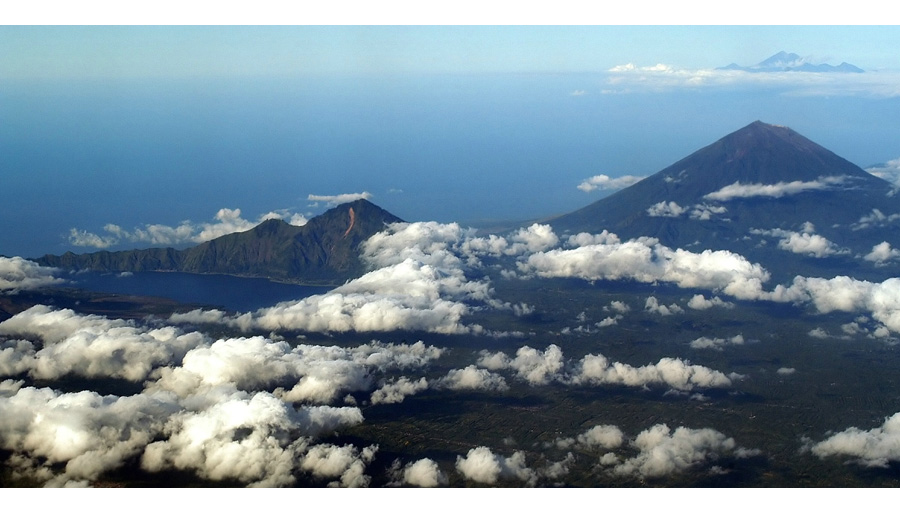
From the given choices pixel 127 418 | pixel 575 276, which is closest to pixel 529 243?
pixel 575 276

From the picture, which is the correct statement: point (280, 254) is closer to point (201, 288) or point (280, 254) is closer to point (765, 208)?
point (201, 288)

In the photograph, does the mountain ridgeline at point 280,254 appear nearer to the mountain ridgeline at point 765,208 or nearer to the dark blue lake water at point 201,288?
the dark blue lake water at point 201,288

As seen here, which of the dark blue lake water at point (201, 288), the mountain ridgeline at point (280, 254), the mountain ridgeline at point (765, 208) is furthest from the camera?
the mountain ridgeline at point (765, 208)

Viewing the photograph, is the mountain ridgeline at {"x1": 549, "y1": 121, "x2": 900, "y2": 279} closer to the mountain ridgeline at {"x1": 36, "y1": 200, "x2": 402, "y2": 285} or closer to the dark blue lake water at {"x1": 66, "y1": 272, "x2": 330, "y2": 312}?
the mountain ridgeline at {"x1": 36, "y1": 200, "x2": 402, "y2": 285}

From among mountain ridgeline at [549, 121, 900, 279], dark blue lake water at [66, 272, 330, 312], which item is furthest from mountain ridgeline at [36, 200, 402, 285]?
mountain ridgeline at [549, 121, 900, 279]

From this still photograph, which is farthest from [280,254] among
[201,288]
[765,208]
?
[765,208]

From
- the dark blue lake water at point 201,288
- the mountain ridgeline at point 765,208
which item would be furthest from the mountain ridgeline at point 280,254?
the mountain ridgeline at point 765,208

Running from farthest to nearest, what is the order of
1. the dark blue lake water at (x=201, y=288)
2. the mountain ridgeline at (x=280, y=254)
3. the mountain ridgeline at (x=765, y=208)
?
the mountain ridgeline at (x=765, y=208), the mountain ridgeline at (x=280, y=254), the dark blue lake water at (x=201, y=288)

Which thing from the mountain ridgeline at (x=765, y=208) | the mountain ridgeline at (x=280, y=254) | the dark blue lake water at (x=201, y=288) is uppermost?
the mountain ridgeline at (x=765, y=208)
